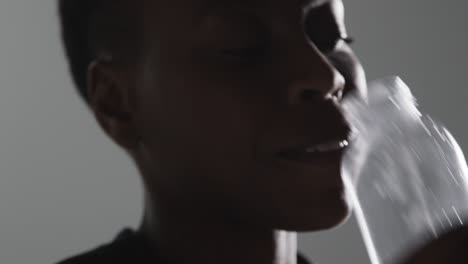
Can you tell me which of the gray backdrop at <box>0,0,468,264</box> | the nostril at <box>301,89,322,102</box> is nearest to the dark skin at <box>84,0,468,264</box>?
the nostril at <box>301,89,322,102</box>

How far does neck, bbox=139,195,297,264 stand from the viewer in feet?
1.66

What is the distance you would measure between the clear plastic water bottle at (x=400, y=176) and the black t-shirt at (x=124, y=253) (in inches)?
6.4

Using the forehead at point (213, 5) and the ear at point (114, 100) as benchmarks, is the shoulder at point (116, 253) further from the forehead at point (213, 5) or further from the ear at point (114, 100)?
the forehead at point (213, 5)

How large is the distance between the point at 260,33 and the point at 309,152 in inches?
3.3

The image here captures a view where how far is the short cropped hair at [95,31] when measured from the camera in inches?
19.6

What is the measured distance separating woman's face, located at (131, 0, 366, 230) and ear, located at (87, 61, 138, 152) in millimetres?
33

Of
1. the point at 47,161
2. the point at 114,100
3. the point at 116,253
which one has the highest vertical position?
the point at 114,100

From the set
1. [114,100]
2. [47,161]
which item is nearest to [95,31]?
[114,100]

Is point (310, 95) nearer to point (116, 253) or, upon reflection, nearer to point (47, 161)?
point (116, 253)

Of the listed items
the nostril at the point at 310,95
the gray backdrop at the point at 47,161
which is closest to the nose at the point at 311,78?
the nostril at the point at 310,95

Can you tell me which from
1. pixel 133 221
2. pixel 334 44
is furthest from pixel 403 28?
pixel 334 44

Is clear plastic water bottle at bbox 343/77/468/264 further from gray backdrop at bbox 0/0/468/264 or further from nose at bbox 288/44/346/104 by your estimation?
gray backdrop at bbox 0/0/468/264

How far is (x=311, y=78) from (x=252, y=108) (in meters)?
0.04

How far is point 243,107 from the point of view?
17.6 inches
